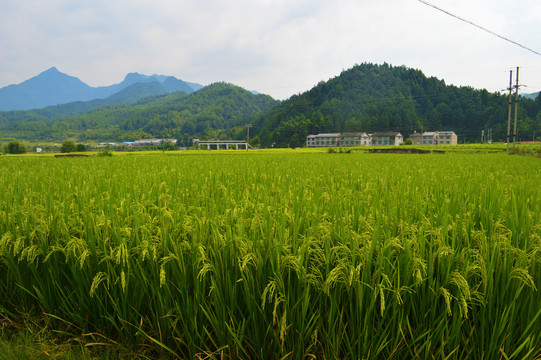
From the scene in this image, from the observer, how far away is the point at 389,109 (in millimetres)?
95812

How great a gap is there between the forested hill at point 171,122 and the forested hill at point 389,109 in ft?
66.9

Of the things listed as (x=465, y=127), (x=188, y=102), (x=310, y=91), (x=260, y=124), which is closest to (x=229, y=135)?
(x=260, y=124)

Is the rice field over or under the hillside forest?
under

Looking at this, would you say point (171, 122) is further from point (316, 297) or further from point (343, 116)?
point (316, 297)

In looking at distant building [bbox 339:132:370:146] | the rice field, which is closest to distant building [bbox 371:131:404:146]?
distant building [bbox 339:132:370:146]

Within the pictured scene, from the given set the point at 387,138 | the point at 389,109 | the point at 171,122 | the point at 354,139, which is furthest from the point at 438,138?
the point at 171,122

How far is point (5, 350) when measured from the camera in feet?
5.64

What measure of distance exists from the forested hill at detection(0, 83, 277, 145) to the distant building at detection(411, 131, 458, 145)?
189 feet

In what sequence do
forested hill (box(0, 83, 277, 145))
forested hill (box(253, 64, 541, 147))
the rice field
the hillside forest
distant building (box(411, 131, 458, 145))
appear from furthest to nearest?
forested hill (box(0, 83, 277, 145)), distant building (box(411, 131, 458, 145)), the hillside forest, forested hill (box(253, 64, 541, 147)), the rice field

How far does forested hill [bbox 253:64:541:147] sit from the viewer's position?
84438 millimetres

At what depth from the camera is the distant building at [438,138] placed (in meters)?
86.8

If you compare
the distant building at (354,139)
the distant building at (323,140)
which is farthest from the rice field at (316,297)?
the distant building at (323,140)

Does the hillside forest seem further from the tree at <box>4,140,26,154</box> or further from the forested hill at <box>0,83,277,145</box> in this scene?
the tree at <box>4,140,26,154</box>

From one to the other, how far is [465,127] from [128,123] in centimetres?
→ 12988
